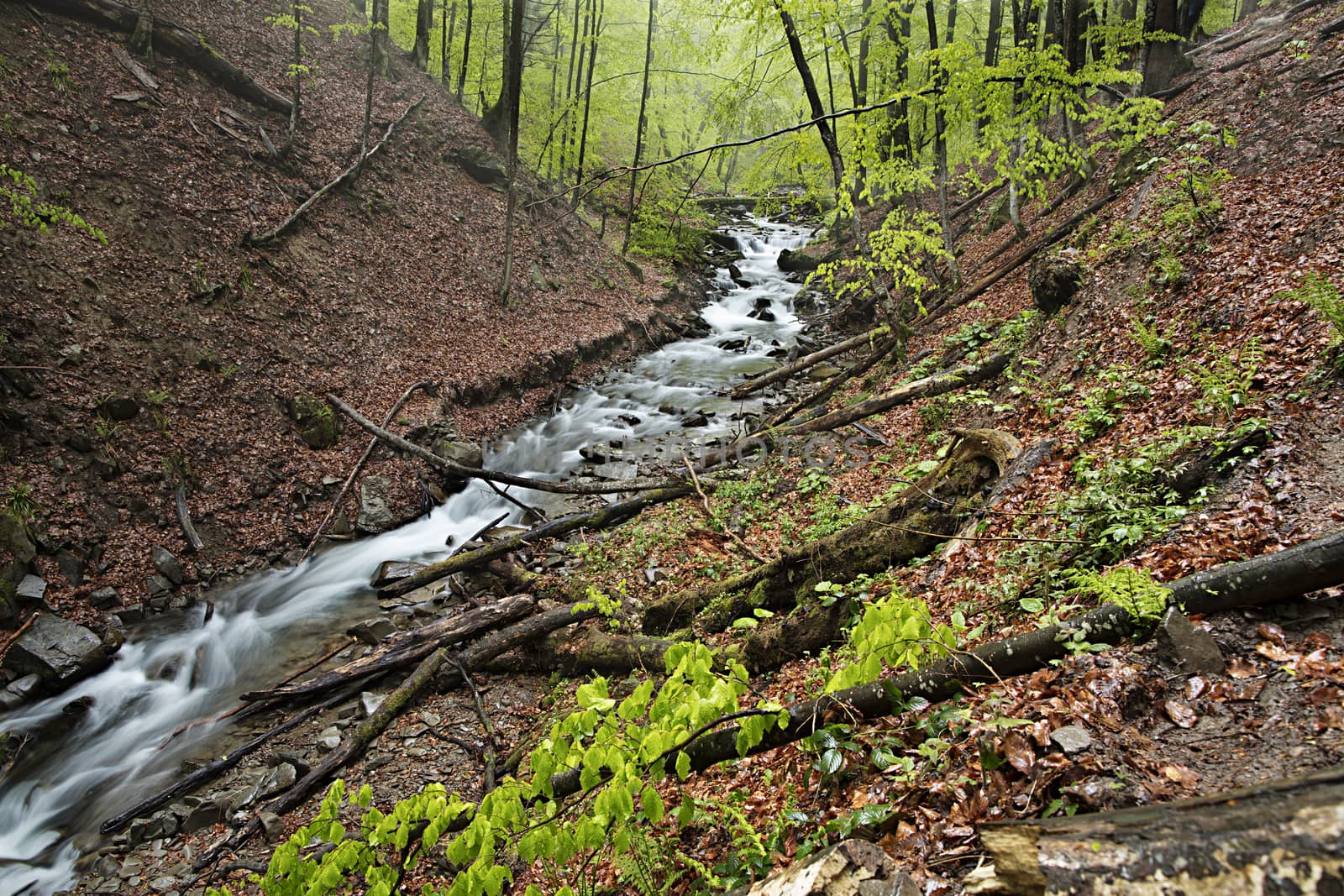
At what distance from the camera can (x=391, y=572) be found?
9.03 m

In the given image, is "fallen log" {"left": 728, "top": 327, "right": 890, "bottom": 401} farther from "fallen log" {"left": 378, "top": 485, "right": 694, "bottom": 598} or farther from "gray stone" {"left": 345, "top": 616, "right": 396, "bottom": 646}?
"gray stone" {"left": 345, "top": 616, "right": 396, "bottom": 646}

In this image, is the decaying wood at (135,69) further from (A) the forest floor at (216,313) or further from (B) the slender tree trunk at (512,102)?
(B) the slender tree trunk at (512,102)

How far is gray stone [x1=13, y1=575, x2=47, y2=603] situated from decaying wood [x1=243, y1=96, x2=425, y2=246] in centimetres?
727

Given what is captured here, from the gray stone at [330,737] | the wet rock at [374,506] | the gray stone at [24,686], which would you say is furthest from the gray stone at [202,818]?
the wet rock at [374,506]

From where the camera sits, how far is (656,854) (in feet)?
10.8

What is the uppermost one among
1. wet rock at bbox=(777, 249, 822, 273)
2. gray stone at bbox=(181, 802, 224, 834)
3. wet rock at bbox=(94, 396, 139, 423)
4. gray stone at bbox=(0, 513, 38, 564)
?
wet rock at bbox=(777, 249, 822, 273)

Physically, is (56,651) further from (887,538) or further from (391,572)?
(887,538)

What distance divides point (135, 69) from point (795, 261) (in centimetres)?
2100

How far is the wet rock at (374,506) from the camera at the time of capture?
10.0 meters

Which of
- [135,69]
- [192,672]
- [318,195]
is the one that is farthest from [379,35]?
[192,672]

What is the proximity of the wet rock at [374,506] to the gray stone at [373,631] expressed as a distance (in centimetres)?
241

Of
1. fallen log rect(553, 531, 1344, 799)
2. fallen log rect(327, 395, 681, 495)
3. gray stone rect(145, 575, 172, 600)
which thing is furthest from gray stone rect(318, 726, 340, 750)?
fallen log rect(553, 531, 1344, 799)

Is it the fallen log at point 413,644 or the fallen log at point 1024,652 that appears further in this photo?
the fallen log at point 413,644

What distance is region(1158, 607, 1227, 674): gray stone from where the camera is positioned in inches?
100
